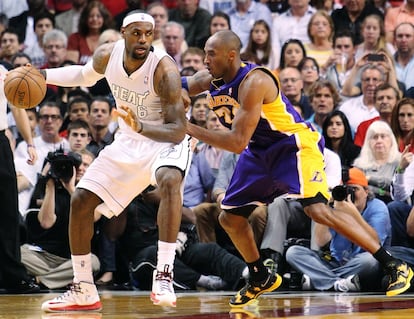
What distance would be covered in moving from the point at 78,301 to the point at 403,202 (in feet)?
12.0

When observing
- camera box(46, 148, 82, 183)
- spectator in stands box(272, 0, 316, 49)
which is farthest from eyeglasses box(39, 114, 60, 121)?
spectator in stands box(272, 0, 316, 49)

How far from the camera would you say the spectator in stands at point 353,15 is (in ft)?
38.5

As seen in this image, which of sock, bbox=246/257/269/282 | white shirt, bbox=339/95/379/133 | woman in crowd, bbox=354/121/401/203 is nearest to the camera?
sock, bbox=246/257/269/282

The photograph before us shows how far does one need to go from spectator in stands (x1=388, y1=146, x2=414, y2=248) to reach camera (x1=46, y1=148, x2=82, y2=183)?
2.97 meters

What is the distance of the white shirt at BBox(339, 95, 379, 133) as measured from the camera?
33.6 feet

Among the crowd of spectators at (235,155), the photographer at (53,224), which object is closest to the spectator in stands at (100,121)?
the crowd of spectators at (235,155)

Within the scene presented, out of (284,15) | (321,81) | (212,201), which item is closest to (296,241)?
(212,201)

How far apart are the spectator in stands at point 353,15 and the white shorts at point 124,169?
5.87 metres

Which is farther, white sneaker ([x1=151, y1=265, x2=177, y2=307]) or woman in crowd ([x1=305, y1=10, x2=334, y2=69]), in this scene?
woman in crowd ([x1=305, y1=10, x2=334, y2=69])

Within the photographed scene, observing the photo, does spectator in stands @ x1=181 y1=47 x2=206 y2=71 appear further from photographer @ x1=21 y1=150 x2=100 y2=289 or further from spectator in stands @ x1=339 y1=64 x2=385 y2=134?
photographer @ x1=21 y1=150 x2=100 y2=289

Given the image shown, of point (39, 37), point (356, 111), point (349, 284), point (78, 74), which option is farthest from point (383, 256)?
point (39, 37)

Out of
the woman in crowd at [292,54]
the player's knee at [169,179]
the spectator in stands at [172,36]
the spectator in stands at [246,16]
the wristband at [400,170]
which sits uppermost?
the spectator in stands at [246,16]

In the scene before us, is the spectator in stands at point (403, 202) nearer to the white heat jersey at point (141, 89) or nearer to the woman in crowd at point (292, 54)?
the woman in crowd at point (292, 54)

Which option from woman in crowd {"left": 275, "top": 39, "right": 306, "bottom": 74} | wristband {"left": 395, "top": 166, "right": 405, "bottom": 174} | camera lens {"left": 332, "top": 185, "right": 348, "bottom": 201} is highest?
woman in crowd {"left": 275, "top": 39, "right": 306, "bottom": 74}
